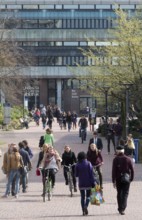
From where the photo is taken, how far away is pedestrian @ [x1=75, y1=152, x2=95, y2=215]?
16.3 m

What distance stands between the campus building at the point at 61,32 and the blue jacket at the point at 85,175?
226ft

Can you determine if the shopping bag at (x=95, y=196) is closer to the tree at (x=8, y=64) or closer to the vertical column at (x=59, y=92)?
the tree at (x=8, y=64)

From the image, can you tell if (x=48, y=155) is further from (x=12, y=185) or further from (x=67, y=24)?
(x=67, y=24)

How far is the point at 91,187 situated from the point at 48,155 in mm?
3559

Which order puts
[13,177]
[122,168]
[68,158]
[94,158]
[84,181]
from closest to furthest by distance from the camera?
1. [122,168]
2. [84,181]
3. [94,158]
4. [13,177]
5. [68,158]

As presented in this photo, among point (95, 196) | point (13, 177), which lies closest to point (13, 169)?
point (13, 177)

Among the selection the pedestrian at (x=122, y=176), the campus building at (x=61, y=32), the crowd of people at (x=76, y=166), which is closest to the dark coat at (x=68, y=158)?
the crowd of people at (x=76, y=166)

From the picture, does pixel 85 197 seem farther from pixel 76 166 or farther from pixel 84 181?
pixel 76 166

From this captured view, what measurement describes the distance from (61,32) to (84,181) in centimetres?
7136

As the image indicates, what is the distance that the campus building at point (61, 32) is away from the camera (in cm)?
8650

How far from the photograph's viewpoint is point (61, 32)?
86.9 metres

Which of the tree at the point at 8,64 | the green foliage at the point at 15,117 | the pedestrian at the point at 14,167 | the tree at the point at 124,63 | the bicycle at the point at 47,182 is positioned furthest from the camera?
the green foliage at the point at 15,117

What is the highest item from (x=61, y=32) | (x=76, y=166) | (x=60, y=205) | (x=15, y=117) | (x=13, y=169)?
(x=61, y=32)

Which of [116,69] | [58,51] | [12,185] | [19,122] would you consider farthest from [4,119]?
[58,51]
